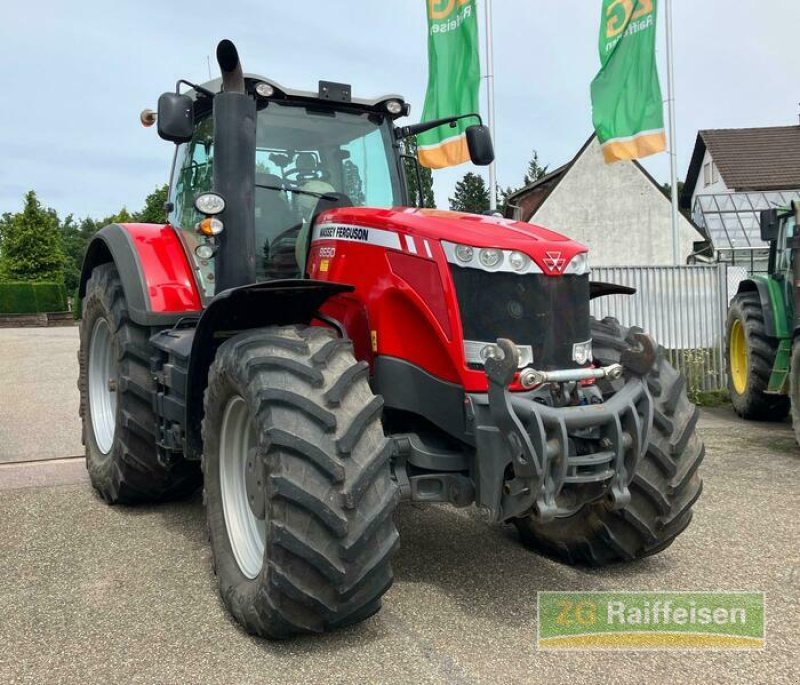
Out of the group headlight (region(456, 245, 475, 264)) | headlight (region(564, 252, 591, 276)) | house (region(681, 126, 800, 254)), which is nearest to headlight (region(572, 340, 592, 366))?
headlight (region(564, 252, 591, 276))

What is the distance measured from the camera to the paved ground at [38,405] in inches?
286

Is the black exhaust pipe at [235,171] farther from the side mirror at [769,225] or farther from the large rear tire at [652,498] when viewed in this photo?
the side mirror at [769,225]

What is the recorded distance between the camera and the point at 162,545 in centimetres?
418

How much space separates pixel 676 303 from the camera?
1101 cm

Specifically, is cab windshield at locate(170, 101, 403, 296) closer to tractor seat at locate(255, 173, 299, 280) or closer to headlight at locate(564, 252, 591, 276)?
tractor seat at locate(255, 173, 299, 280)

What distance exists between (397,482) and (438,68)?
35.2 feet

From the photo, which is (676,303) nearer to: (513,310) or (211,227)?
(513,310)

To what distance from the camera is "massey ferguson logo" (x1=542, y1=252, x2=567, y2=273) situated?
3184 mm

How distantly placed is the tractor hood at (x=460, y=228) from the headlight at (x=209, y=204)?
531 millimetres

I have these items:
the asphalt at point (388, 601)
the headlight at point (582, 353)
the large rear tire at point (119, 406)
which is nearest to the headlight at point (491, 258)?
the headlight at point (582, 353)

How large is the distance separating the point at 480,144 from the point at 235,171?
→ 4.69 ft

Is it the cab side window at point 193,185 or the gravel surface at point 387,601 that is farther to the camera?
the cab side window at point 193,185

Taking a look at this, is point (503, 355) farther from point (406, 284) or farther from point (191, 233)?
point (191, 233)

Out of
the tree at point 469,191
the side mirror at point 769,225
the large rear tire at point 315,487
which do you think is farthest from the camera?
the tree at point 469,191
